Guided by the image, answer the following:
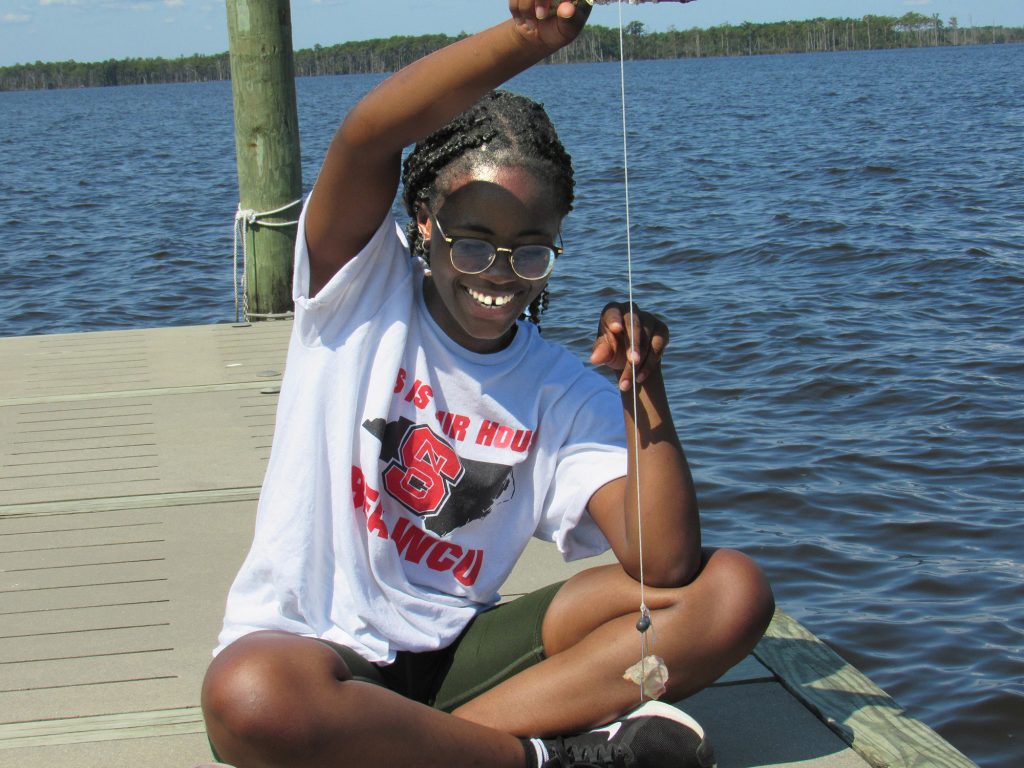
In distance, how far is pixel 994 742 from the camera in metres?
3.90

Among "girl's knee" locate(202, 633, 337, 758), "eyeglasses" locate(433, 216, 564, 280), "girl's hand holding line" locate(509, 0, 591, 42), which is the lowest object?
"girl's knee" locate(202, 633, 337, 758)

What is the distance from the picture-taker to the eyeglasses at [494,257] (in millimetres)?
2408

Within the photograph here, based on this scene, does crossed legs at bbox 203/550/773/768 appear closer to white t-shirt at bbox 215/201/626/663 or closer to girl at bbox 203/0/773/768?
girl at bbox 203/0/773/768

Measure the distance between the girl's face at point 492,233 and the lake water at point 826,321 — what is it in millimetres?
2401

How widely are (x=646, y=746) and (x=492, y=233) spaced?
40.7 inches

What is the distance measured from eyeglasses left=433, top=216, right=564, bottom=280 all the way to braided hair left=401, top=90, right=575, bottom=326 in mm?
131

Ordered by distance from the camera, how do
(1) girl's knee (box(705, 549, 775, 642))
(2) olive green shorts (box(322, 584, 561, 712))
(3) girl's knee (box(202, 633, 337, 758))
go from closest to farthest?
1. (3) girl's knee (box(202, 633, 337, 758))
2. (1) girl's knee (box(705, 549, 775, 642))
3. (2) olive green shorts (box(322, 584, 561, 712))

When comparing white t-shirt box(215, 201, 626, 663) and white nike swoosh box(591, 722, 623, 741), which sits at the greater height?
white t-shirt box(215, 201, 626, 663)

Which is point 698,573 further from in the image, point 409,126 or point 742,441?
point 742,441

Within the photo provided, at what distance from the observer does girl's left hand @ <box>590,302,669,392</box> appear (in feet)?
7.58

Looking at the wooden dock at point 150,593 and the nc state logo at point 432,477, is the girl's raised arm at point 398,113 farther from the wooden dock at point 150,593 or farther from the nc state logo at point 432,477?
the wooden dock at point 150,593

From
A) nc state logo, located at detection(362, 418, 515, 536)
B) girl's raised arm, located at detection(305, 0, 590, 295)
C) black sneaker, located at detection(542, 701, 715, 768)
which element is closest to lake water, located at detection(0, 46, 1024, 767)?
black sneaker, located at detection(542, 701, 715, 768)

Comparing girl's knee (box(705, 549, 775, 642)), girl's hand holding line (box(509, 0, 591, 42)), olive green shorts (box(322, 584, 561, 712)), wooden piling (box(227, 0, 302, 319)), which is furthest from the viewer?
wooden piling (box(227, 0, 302, 319))

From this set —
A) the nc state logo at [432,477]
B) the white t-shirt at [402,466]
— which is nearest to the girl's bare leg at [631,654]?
the white t-shirt at [402,466]
